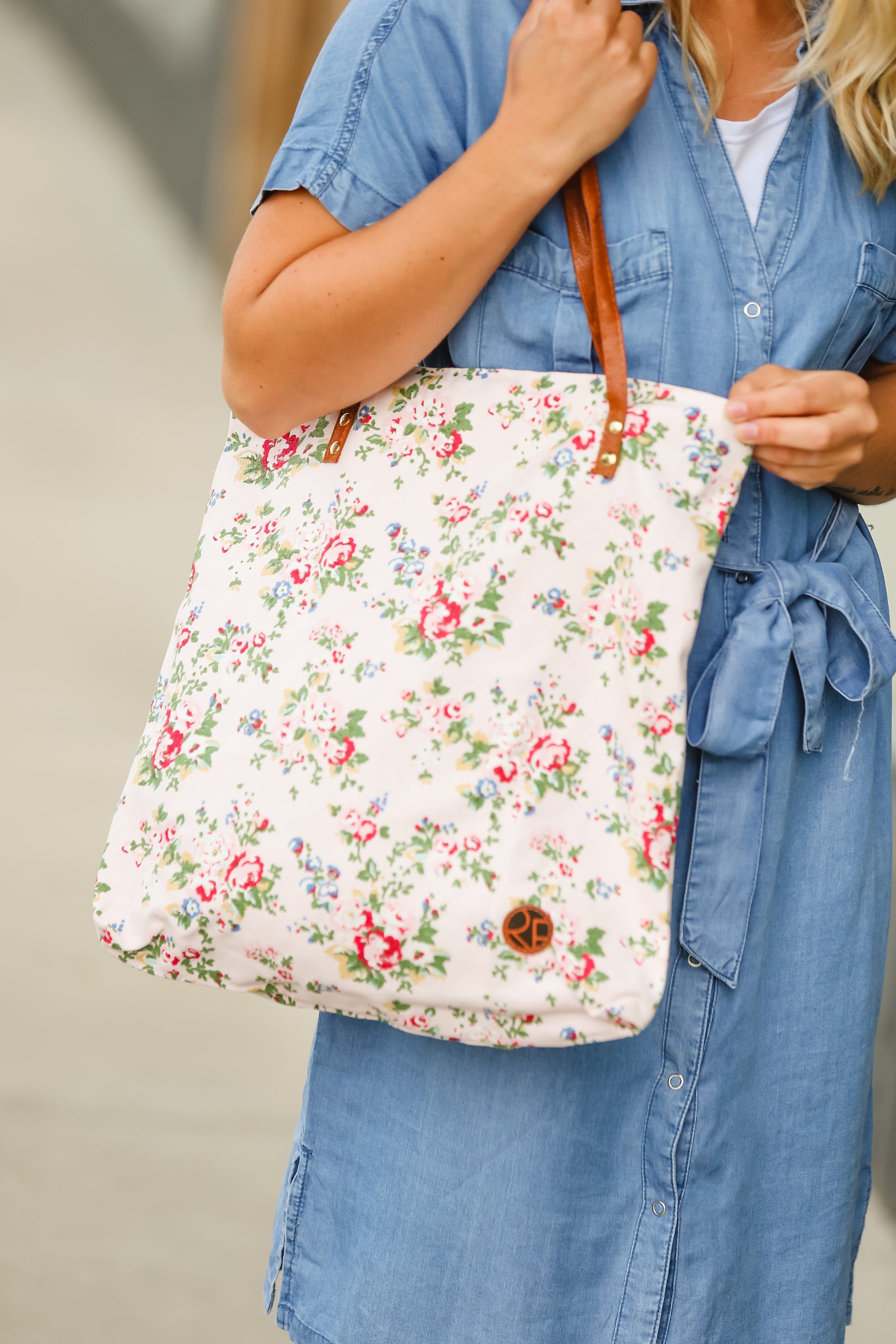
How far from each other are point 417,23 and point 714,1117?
653 millimetres

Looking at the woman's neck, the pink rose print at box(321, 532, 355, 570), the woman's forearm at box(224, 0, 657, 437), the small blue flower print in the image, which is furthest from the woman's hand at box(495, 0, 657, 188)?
the small blue flower print

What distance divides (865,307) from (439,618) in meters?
0.33

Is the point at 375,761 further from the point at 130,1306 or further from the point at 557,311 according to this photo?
the point at 130,1306

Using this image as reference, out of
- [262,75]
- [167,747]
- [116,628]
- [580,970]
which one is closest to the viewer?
[580,970]

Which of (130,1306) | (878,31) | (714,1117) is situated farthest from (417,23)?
(130,1306)

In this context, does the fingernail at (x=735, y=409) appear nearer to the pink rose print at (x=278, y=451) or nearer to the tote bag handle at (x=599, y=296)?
the tote bag handle at (x=599, y=296)

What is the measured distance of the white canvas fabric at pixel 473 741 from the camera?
2.16ft

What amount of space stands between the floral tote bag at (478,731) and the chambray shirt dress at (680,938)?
70mm

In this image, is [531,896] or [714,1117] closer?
[531,896]

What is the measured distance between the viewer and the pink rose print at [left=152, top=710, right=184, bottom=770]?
752mm

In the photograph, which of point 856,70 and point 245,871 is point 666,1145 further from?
point 856,70

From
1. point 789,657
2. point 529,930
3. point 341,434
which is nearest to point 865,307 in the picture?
point 789,657

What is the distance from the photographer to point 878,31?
774 mm

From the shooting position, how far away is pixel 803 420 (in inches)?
28.1
